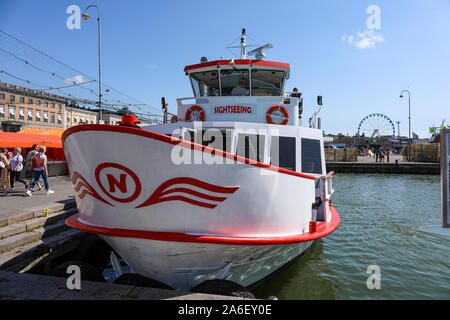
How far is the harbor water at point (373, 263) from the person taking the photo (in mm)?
5082

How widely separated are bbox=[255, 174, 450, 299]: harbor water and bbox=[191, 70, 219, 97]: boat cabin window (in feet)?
17.6

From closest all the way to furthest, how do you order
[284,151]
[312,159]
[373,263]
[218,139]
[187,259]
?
[187,259] → [218,139] → [284,151] → [312,159] → [373,263]

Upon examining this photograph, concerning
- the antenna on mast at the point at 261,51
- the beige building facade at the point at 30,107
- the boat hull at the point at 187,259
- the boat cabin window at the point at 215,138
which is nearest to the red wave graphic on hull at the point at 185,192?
the boat hull at the point at 187,259

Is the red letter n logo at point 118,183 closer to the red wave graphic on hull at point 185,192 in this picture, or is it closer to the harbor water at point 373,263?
the red wave graphic on hull at point 185,192

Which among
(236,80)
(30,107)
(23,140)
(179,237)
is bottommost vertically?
(179,237)

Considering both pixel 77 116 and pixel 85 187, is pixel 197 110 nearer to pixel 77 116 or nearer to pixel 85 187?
pixel 85 187

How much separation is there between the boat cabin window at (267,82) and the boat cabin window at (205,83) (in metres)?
1.10

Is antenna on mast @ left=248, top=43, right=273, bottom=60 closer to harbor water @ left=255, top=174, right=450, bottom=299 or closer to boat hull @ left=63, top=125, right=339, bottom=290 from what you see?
boat hull @ left=63, top=125, right=339, bottom=290

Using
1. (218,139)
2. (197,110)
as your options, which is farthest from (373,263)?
(197,110)

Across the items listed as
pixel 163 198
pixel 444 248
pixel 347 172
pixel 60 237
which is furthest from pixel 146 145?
pixel 347 172

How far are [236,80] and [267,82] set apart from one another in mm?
939

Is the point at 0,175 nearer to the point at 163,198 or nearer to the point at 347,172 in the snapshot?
the point at 163,198

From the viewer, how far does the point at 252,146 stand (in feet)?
17.7
